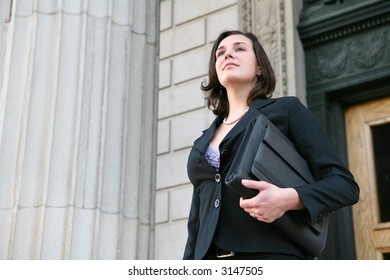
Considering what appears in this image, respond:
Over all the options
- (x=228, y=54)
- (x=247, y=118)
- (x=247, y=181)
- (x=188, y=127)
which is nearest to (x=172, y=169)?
(x=188, y=127)

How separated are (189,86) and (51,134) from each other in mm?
5549

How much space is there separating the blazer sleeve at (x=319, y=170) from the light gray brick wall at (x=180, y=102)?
709cm

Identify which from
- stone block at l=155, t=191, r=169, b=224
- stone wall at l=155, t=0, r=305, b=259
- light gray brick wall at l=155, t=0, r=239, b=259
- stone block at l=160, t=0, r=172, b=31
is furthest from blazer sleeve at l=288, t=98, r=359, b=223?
stone block at l=160, t=0, r=172, b=31

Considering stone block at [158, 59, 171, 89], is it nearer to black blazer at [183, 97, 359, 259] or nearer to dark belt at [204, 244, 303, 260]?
black blazer at [183, 97, 359, 259]

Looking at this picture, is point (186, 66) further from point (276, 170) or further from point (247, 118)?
point (276, 170)

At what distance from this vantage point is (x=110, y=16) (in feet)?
19.1

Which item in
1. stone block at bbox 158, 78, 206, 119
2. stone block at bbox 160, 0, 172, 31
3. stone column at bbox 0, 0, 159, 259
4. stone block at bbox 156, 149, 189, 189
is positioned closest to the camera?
stone column at bbox 0, 0, 159, 259

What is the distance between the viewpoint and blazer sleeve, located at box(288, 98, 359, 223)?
2.85 metres

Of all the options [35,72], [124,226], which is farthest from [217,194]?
[35,72]

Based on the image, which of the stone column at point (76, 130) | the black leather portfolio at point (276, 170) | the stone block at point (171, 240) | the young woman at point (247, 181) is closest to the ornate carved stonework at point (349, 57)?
the stone block at point (171, 240)

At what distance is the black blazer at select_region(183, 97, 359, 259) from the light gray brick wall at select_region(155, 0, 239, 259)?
22.9 ft

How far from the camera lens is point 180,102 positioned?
423 inches

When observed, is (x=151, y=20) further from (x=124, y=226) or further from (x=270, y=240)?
(x=270, y=240)

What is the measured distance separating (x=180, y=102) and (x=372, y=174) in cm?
350
